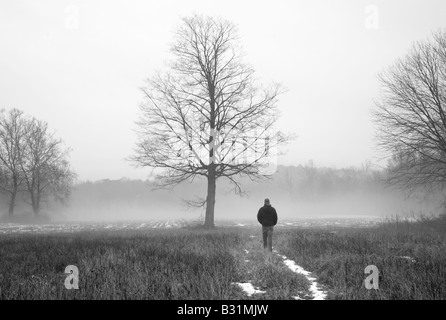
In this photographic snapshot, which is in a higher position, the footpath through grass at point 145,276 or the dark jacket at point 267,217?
the dark jacket at point 267,217

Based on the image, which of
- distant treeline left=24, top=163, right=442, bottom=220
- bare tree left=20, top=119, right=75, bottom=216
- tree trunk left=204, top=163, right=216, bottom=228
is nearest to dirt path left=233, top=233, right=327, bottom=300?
tree trunk left=204, top=163, right=216, bottom=228

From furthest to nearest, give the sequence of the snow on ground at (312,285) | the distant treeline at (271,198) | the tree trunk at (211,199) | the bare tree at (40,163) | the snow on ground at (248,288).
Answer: the distant treeline at (271,198)
the bare tree at (40,163)
the tree trunk at (211,199)
the snow on ground at (248,288)
the snow on ground at (312,285)

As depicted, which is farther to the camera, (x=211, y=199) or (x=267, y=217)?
(x=211, y=199)

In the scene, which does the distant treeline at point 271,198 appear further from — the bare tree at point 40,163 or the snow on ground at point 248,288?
the snow on ground at point 248,288

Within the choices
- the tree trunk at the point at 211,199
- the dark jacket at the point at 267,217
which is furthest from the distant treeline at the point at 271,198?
the dark jacket at the point at 267,217

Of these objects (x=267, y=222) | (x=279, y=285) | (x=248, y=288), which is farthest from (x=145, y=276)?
(x=267, y=222)

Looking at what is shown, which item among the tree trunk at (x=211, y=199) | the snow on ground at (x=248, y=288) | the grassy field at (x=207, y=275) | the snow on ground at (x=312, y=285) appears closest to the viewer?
the grassy field at (x=207, y=275)

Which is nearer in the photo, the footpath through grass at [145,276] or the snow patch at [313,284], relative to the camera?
the footpath through grass at [145,276]

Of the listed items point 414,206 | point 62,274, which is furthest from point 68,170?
point 414,206

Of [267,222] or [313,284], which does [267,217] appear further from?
[313,284]

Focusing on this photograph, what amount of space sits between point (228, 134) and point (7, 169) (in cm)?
3183

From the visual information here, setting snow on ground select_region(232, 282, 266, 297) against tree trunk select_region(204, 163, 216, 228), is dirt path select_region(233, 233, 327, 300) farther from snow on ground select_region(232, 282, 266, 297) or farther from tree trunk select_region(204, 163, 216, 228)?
tree trunk select_region(204, 163, 216, 228)

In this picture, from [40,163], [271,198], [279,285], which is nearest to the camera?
[279,285]
